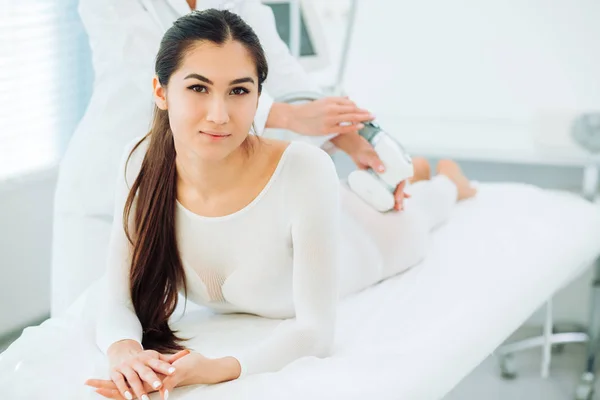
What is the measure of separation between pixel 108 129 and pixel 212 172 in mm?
512

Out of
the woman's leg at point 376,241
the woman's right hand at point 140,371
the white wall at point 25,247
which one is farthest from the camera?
the white wall at point 25,247

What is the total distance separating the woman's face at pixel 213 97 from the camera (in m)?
1.09

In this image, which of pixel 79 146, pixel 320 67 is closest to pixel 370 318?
pixel 79 146

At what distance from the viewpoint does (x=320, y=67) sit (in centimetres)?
241

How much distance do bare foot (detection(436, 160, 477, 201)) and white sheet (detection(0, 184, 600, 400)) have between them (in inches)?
2.3

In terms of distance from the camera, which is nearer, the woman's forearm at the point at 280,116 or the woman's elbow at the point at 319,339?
the woman's elbow at the point at 319,339

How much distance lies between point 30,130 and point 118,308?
1.06 m

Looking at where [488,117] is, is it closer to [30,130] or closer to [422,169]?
[422,169]

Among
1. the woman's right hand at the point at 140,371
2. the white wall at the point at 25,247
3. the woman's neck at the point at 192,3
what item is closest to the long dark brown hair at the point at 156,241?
the woman's right hand at the point at 140,371

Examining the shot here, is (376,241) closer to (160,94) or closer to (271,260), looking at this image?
(271,260)

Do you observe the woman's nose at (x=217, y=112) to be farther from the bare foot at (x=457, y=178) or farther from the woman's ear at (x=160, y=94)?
the bare foot at (x=457, y=178)

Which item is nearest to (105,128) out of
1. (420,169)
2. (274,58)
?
(274,58)

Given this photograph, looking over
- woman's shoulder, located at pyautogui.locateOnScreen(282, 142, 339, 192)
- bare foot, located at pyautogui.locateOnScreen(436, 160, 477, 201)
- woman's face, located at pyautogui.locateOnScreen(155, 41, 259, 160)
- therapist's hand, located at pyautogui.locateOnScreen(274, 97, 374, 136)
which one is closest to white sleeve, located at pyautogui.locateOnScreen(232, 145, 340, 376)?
woman's shoulder, located at pyautogui.locateOnScreen(282, 142, 339, 192)

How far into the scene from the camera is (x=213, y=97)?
3.58ft
